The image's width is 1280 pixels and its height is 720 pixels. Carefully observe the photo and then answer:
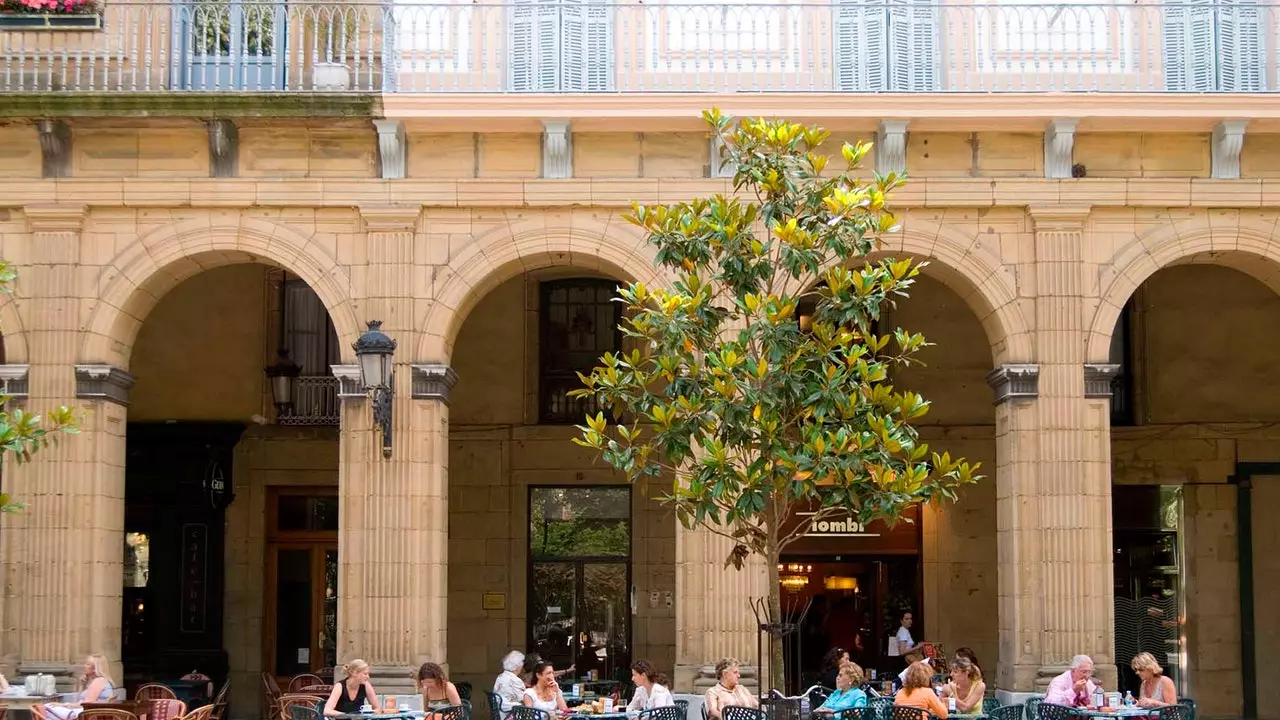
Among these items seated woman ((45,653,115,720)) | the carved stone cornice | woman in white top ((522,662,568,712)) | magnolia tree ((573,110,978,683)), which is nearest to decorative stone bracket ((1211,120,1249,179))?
magnolia tree ((573,110,978,683))

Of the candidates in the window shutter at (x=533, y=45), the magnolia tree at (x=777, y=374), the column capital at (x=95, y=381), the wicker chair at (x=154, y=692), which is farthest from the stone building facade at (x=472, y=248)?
the magnolia tree at (x=777, y=374)

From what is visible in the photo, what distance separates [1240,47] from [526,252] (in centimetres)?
708

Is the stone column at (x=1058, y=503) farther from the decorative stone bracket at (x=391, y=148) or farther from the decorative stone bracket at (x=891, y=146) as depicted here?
the decorative stone bracket at (x=391, y=148)

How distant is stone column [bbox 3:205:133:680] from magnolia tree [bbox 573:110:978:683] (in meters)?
5.88

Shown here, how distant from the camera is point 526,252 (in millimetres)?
16438

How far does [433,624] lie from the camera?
Result: 53.1ft

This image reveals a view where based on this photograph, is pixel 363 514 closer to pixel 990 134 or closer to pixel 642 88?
pixel 642 88

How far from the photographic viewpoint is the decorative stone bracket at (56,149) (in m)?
16.3

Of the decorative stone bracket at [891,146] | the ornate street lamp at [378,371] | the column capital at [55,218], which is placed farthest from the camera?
the column capital at [55,218]

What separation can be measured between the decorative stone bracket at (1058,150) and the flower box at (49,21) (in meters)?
9.13

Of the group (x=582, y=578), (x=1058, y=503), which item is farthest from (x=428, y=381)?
(x=1058, y=503)

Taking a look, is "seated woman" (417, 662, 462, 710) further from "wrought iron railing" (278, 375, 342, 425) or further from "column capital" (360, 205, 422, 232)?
"wrought iron railing" (278, 375, 342, 425)

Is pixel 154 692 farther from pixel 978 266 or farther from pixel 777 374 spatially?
pixel 978 266

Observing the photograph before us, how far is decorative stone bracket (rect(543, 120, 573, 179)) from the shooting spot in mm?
16156
